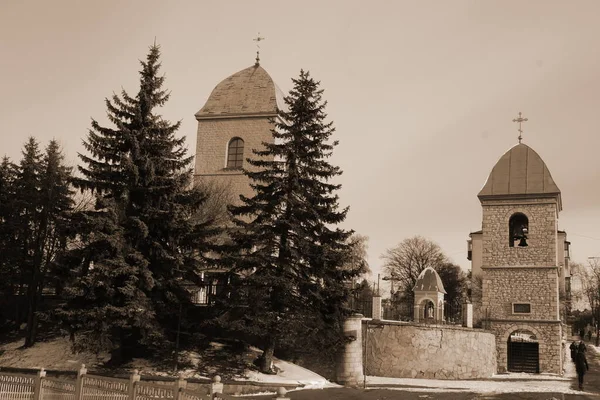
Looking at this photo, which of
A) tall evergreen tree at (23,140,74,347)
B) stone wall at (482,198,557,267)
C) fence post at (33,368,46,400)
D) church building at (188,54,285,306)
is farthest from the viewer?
church building at (188,54,285,306)

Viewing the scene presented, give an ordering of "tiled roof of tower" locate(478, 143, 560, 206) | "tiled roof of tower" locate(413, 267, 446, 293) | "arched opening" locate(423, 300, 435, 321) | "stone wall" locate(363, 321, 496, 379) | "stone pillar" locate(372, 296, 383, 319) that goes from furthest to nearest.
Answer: "arched opening" locate(423, 300, 435, 321) → "tiled roof of tower" locate(413, 267, 446, 293) → "tiled roof of tower" locate(478, 143, 560, 206) → "stone pillar" locate(372, 296, 383, 319) → "stone wall" locate(363, 321, 496, 379)

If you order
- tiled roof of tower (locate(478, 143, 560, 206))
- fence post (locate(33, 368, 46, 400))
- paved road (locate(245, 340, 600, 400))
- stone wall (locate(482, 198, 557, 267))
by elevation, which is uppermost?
tiled roof of tower (locate(478, 143, 560, 206))

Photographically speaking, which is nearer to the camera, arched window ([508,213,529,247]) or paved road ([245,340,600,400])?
paved road ([245,340,600,400])

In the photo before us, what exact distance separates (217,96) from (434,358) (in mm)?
19141

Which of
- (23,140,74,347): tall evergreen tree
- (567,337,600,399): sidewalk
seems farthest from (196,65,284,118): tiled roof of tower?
(567,337,600,399): sidewalk

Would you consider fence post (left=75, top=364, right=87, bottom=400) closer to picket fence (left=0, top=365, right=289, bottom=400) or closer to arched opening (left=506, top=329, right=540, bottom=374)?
picket fence (left=0, top=365, right=289, bottom=400)

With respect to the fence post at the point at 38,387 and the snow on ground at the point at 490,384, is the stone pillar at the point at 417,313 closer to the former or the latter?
the snow on ground at the point at 490,384

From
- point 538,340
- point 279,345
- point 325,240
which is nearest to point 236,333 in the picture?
point 279,345

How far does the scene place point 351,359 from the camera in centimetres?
1975

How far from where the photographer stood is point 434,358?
22.8 metres

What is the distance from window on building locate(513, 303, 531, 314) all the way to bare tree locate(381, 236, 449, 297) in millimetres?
31584

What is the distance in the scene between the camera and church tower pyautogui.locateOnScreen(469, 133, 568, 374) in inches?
1099

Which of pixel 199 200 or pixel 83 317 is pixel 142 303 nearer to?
pixel 83 317

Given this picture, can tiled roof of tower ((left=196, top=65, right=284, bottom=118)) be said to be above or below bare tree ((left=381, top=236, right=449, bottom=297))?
above
